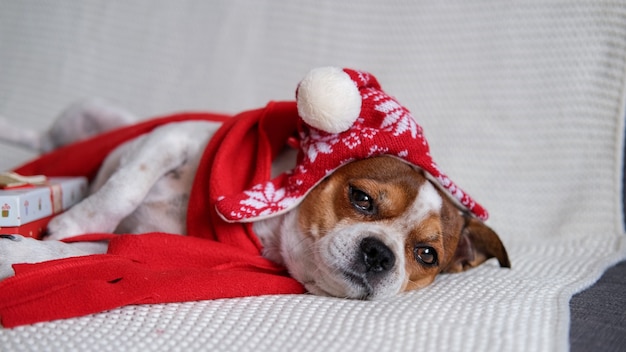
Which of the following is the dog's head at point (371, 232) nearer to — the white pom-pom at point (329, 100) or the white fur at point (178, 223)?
the white fur at point (178, 223)

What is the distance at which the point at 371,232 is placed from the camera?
1864mm

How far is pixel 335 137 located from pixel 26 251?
36.1 inches

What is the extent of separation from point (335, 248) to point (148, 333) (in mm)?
638

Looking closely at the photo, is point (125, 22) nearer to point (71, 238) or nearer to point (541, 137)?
point (71, 238)

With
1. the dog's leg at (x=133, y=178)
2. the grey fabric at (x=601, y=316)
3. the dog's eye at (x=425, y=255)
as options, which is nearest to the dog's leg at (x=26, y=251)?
the dog's leg at (x=133, y=178)

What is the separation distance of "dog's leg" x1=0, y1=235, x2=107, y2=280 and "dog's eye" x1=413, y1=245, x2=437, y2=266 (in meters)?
1.03

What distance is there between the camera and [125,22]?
3.49 meters

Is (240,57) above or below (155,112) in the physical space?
above

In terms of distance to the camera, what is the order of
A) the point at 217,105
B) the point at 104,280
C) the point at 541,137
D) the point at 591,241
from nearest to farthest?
the point at 104,280 → the point at 591,241 → the point at 541,137 → the point at 217,105

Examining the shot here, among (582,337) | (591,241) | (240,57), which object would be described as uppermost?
(240,57)

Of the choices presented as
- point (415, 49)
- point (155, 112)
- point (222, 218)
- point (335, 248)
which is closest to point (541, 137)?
point (415, 49)

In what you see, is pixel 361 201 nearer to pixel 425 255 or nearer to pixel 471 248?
pixel 425 255

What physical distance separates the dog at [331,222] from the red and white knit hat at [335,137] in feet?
0.22

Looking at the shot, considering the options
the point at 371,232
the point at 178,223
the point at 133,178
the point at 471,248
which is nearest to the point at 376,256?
the point at 371,232
